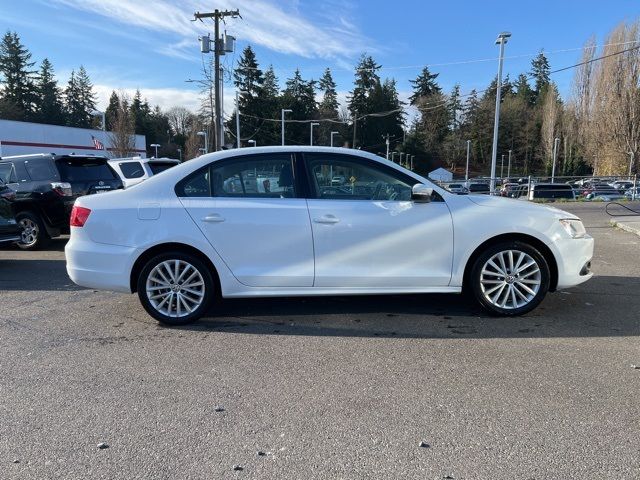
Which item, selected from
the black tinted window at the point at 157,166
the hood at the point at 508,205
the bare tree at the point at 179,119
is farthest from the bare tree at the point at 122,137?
the bare tree at the point at 179,119

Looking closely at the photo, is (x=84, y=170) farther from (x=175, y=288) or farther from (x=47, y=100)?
(x=47, y=100)

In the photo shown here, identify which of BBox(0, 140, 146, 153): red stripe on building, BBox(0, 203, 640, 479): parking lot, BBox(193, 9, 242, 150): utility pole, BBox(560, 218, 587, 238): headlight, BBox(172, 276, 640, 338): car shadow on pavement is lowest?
BBox(0, 203, 640, 479): parking lot

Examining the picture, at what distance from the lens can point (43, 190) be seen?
902 cm

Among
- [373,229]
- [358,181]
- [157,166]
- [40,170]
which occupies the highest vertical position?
[157,166]

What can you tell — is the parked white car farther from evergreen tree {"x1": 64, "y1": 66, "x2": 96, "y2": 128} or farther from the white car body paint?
evergreen tree {"x1": 64, "y1": 66, "x2": 96, "y2": 128}

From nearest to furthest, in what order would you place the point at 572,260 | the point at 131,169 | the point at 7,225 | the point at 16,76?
1. the point at 572,260
2. the point at 7,225
3. the point at 131,169
4. the point at 16,76

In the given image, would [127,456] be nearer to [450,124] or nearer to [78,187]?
[78,187]

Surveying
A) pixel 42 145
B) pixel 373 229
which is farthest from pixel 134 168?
pixel 42 145

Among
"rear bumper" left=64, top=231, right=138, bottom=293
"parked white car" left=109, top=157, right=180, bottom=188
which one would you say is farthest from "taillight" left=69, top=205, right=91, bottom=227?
"parked white car" left=109, top=157, right=180, bottom=188

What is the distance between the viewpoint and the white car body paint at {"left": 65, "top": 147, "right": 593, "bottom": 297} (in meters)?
4.67

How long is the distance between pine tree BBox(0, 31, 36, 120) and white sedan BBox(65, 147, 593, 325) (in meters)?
86.5

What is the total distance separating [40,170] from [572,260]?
9.10 m

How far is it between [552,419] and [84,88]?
111 meters

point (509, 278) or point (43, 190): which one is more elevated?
point (43, 190)
